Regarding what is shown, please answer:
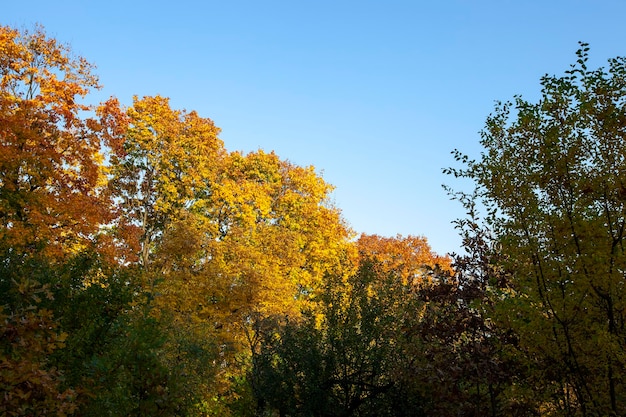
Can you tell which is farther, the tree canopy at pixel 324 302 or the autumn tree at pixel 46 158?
the autumn tree at pixel 46 158

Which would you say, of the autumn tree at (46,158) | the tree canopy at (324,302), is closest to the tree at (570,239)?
the tree canopy at (324,302)

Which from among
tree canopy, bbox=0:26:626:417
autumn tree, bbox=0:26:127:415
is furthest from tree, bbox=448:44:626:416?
autumn tree, bbox=0:26:127:415

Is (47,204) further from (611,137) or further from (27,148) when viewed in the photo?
(611,137)

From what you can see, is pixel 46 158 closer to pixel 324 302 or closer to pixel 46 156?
pixel 46 156

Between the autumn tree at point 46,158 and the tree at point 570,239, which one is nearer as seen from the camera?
the tree at point 570,239

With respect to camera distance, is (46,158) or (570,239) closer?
(570,239)

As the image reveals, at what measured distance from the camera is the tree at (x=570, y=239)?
31.0 feet

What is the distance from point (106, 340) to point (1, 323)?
5.28 meters

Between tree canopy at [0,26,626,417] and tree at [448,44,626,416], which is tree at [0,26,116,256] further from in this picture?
tree at [448,44,626,416]

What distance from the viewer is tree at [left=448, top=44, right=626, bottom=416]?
9438mm

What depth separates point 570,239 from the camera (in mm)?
9891

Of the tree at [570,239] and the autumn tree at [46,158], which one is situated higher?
the autumn tree at [46,158]

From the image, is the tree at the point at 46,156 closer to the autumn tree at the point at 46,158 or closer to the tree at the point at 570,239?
the autumn tree at the point at 46,158

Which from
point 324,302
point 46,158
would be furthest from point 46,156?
point 324,302
